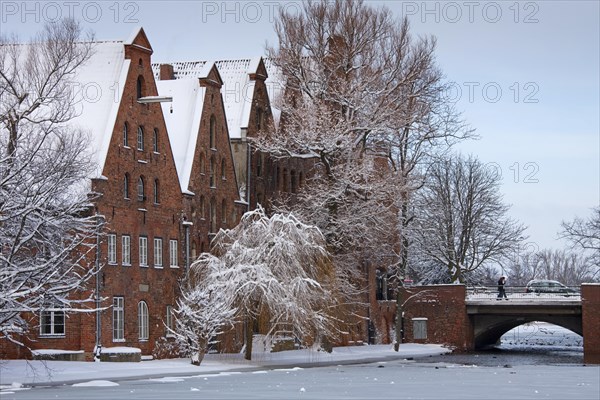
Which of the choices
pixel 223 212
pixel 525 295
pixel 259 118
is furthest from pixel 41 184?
pixel 525 295

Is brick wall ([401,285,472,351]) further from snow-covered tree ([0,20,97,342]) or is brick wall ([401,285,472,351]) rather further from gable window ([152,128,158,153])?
snow-covered tree ([0,20,97,342])

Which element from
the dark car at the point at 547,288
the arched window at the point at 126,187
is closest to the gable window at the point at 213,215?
the arched window at the point at 126,187

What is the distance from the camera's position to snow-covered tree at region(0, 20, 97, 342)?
43.8 metres

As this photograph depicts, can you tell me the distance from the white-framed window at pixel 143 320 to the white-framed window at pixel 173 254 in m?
3.33

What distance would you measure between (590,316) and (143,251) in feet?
108

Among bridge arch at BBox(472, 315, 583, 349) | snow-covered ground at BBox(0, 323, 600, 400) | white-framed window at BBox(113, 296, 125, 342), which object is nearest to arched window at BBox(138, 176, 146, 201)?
white-framed window at BBox(113, 296, 125, 342)

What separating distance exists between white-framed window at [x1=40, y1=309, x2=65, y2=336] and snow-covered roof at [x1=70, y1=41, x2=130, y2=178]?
7402mm

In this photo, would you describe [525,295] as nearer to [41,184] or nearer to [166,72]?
[166,72]

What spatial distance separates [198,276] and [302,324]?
630cm

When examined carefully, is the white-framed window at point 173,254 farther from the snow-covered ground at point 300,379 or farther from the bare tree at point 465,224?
the bare tree at point 465,224

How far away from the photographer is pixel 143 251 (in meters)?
62.6

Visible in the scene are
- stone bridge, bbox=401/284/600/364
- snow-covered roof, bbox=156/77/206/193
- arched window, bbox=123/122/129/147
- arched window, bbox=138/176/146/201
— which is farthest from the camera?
stone bridge, bbox=401/284/600/364

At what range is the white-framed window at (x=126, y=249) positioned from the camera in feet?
199

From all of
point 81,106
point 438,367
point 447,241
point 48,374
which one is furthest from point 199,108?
point 447,241
